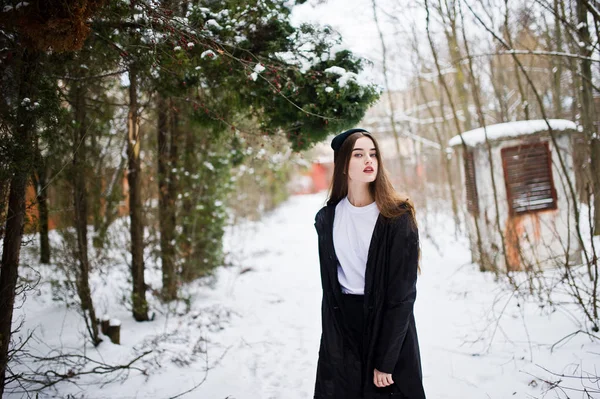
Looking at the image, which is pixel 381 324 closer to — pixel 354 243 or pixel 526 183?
pixel 354 243

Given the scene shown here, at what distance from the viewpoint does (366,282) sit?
7.13 ft

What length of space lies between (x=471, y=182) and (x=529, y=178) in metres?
0.89

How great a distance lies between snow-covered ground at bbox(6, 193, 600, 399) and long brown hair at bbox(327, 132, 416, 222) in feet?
6.46

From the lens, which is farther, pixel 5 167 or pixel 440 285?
pixel 440 285

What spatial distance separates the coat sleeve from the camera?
206 cm

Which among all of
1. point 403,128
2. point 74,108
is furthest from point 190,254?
point 403,128

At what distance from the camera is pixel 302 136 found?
3.94m

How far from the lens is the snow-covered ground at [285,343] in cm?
344

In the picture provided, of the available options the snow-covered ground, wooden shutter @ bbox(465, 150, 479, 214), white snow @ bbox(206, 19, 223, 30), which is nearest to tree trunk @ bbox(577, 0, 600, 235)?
wooden shutter @ bbox(465, 150, 479, 214)

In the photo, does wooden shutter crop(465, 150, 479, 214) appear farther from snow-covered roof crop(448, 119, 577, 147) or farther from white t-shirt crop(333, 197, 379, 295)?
white t-shirt crop(333, 197, 379, 295)

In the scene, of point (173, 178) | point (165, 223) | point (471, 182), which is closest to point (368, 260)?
point (165, 223)

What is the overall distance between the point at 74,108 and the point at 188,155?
255cm

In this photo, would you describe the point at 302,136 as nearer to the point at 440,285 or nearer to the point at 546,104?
the point at 440,285

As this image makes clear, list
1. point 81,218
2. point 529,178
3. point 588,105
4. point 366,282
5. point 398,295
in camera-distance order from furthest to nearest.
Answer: point 588,105
point 529,178
point 81,218
point 366,282
point 398,295
